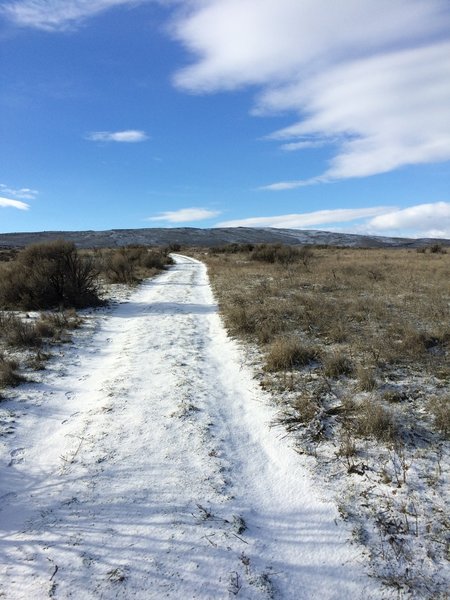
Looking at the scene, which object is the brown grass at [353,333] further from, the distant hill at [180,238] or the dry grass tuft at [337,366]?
the distant hill at [180,238]

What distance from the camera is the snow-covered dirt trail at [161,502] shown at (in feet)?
9.27

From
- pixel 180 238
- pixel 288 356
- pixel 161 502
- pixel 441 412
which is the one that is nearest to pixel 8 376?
pixel 161 502

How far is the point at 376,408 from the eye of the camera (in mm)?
4812

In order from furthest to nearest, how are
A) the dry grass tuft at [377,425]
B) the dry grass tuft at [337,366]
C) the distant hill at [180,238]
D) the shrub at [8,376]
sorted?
the distant hill at [180,238], the dry grass tuft at [337,366], the shrub at [8,376], the dry grass tuft at [377,425]

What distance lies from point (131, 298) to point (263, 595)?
13.7 metres

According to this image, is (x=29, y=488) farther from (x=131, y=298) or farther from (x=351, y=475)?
(x=131, y=298)

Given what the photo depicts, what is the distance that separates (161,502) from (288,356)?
3.83m

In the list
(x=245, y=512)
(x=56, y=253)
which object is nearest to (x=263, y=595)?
(x=245, y=512)

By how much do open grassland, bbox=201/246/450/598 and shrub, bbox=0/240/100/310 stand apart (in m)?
5.70

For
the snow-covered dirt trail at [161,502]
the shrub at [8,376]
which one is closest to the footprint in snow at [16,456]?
the snow-covered dirt trail at [161,502]

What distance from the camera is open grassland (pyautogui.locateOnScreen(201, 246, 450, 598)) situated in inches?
123

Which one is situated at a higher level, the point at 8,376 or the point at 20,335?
the point at 20,335

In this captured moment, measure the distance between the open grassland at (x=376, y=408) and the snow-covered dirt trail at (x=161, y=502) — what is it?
1.01 feet

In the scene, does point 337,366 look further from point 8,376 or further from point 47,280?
point 47,280
